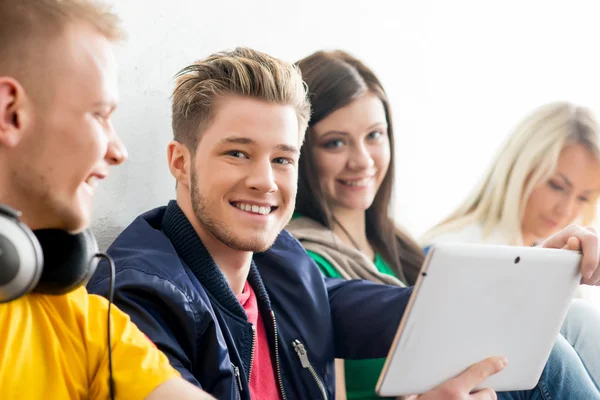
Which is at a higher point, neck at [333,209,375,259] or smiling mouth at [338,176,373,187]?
smiling mouth at [338,176,373,187]

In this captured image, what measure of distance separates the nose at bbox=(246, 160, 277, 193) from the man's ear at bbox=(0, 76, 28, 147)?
545 millimetres

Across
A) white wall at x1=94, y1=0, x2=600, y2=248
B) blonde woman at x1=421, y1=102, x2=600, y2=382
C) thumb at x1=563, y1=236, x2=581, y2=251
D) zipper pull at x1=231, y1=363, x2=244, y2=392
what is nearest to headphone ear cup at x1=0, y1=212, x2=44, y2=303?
zipper pull at x1=231, y1=363, x2=244, y2=392

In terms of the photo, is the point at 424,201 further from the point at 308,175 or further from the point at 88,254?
the point at 88,254

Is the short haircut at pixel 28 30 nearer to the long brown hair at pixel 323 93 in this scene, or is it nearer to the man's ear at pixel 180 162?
the man's ear at pixel 180 162

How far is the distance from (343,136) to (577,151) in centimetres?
91

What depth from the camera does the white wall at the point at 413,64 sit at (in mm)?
1593

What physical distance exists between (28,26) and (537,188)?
1.87 m

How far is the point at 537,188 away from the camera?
240 cm

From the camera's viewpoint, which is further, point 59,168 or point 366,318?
point 366,318

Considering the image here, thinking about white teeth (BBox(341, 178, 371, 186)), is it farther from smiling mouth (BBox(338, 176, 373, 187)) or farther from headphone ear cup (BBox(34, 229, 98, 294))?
headphone ear cup (BBox(34, 229, 98, 294))

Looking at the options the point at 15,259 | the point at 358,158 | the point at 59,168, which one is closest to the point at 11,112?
the point at 59,168

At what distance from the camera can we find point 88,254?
2.81 feet

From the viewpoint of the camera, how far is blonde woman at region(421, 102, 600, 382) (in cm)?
238

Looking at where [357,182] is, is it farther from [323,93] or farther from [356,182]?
[323,93]
